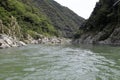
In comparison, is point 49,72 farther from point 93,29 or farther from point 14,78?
point 93,29

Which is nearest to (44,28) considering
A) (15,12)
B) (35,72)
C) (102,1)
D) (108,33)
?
(15,12)

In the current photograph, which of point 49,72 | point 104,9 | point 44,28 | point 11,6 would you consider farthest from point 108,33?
point 44,28

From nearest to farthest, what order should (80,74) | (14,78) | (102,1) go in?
(14,78) → (80,74) → (102,1)

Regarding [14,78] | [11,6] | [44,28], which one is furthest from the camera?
[44,28]

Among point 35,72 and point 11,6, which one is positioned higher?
point 11,6

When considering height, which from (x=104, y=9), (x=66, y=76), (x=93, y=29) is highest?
(x=104, y=9)

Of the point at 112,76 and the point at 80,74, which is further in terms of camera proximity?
the point at 80,74

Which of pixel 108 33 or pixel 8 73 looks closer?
pixel 8 73

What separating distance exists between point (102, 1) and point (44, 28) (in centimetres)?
8959

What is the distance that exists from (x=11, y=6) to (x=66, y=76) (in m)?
128

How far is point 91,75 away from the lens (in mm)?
16969

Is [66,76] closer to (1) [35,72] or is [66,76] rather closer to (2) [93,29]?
(1) [35,72]

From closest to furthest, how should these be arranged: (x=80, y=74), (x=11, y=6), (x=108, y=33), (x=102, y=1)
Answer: (x=80, y=74), (x=108, y=33), (x=102, y=1), (x=11, y=6)

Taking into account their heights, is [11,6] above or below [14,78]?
above
